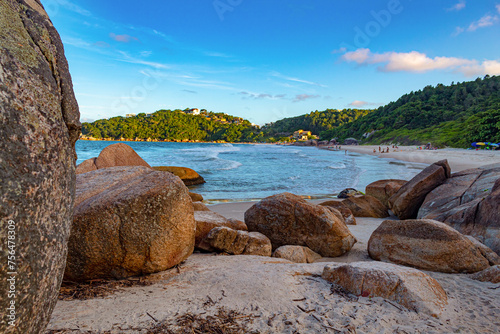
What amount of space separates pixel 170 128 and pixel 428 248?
126m

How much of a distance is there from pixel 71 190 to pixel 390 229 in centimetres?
481

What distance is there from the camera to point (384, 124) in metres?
82.1

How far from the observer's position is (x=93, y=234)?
3166 mm

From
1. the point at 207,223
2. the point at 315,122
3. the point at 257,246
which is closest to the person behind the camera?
the point at 257,246

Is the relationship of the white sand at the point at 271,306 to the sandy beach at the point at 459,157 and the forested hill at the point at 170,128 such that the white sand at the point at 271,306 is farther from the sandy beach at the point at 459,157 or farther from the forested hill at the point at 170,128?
the forested hill at the point at 170,128

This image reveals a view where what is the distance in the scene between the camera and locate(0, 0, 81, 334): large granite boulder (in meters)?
1.28

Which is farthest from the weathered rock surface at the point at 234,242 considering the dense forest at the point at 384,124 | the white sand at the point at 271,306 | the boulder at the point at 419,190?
the dense forest at the point at 384,124

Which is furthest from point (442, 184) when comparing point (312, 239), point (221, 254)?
point (221, 254)

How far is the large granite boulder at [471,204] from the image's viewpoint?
4.98 metres

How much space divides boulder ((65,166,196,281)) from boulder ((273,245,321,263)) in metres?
1.83

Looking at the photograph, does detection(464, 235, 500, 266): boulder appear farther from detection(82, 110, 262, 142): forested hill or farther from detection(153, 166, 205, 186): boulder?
detection(82, 110, 262, 142): forested hill

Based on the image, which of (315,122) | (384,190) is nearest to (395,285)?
(384,190)

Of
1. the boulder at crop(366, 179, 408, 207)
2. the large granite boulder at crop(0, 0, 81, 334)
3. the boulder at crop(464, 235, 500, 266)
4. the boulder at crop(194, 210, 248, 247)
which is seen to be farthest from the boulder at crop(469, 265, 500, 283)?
the boulder at crop(366, 179, 408, 207)

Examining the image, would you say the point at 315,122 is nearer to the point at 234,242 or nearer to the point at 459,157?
the point at 459,157
